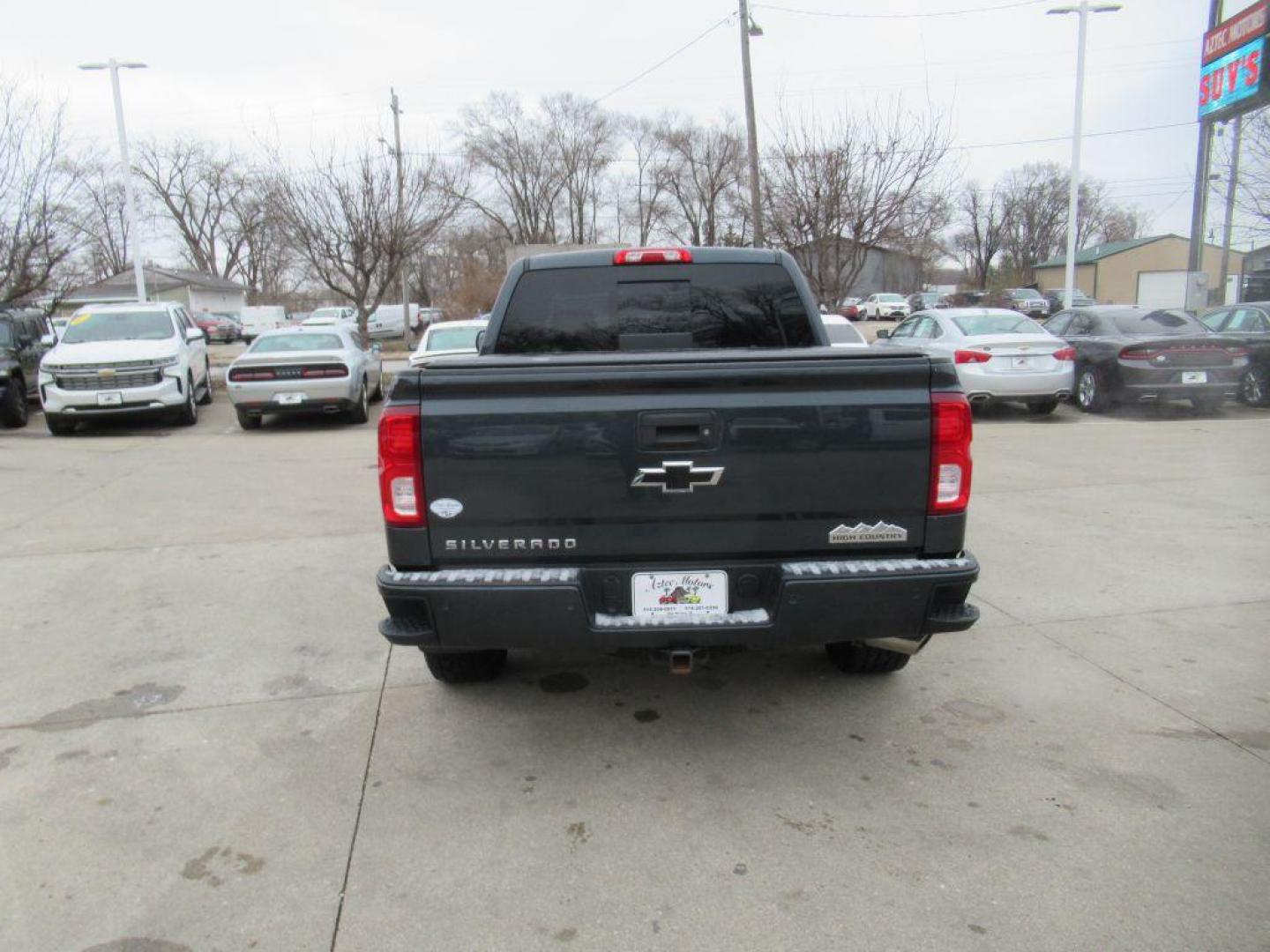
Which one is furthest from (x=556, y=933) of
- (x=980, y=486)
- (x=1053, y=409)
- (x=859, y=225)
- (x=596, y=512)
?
(x=859, y=225)

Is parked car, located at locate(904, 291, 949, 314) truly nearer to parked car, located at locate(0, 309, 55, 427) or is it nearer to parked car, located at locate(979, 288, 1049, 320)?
parked car, located at locate(979, 288, 1049, 320)

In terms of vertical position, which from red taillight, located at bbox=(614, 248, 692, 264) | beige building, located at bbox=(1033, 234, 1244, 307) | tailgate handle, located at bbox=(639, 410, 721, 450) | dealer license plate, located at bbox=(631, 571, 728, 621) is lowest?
dealer license plate, located at bbox=(631, 571, 728, 621)

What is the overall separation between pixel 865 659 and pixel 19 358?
50.4ft

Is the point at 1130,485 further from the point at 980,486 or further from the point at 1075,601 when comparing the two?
the point at 1075,601

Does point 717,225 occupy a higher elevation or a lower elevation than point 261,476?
higher

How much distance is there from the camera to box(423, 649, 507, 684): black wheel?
386 cm

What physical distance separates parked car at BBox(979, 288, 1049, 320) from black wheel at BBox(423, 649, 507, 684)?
39151mm

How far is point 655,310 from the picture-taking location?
4.29 metres

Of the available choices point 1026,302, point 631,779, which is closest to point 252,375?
point 631,779

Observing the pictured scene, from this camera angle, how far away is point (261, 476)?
30.0 ft

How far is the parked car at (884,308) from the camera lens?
4622cm

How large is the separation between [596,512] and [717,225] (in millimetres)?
63330

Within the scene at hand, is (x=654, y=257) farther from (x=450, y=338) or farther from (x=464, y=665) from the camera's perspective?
(x=450, y=338)

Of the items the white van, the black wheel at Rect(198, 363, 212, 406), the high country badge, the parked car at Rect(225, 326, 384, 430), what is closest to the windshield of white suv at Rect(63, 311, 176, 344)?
the black wheel at Rect(198, 363, 212, 406)
